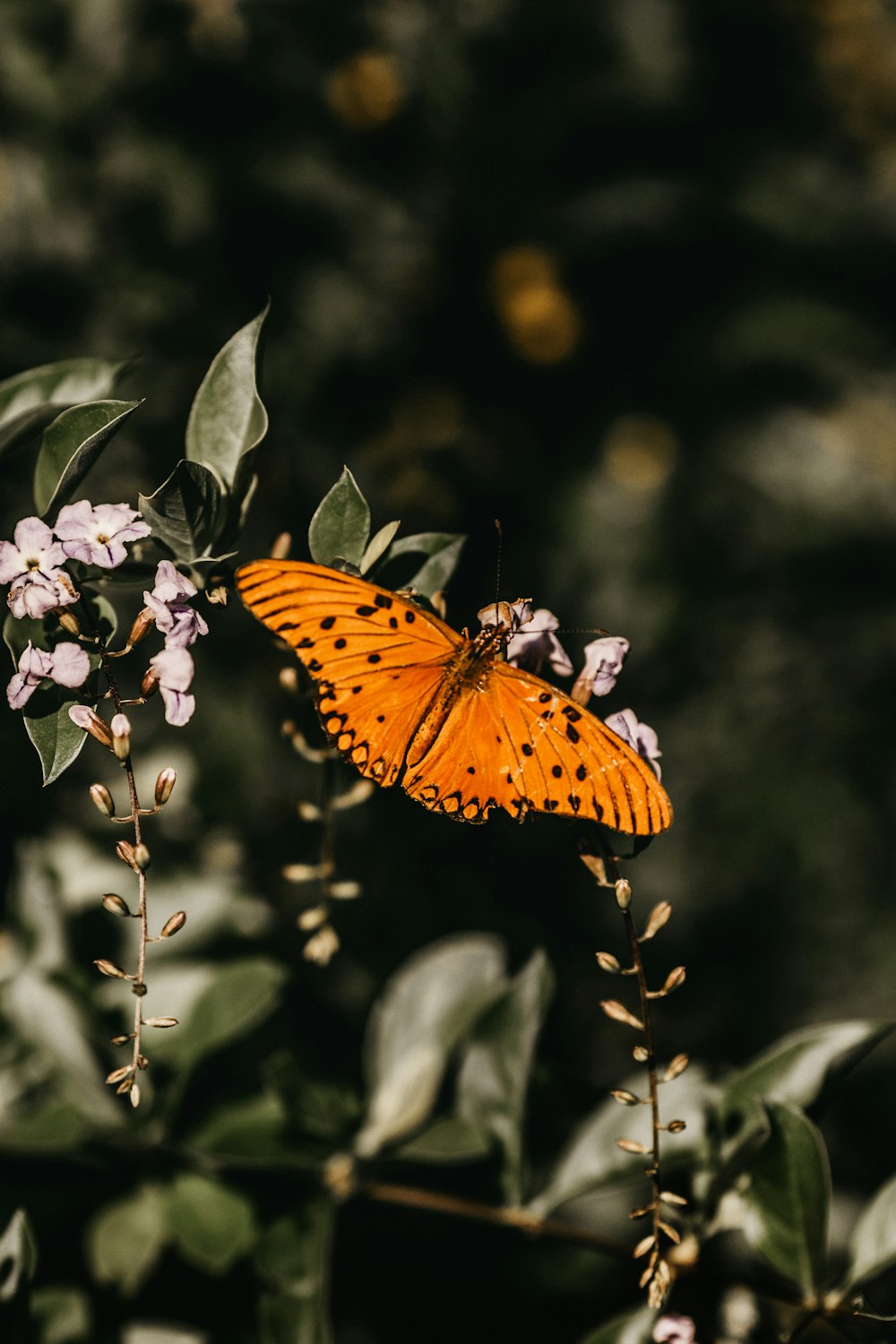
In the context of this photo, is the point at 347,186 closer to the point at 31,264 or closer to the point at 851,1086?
the point at 31,264

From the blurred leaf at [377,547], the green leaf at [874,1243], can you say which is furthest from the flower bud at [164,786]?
the green leaf at [874,1243]

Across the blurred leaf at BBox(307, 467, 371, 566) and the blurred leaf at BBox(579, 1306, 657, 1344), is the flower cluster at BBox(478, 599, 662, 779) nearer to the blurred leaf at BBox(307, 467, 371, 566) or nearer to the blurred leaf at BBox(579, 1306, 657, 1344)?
the blurred leaf at BBox(307, 467, 371, 566)

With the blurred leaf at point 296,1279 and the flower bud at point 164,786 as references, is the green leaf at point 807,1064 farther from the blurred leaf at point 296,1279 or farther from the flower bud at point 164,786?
the flower bud at point 164,786

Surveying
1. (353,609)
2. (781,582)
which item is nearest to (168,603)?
(353,609)

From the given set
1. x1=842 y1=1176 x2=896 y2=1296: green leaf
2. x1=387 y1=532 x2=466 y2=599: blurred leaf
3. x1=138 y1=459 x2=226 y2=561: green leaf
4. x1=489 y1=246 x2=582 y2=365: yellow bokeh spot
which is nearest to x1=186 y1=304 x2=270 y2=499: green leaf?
x1=138 y1=459 x2=226 y2=561: green leaf

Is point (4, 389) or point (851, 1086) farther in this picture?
point (851, 1086)

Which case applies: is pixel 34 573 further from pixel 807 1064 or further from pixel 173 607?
pixel 807 1064
